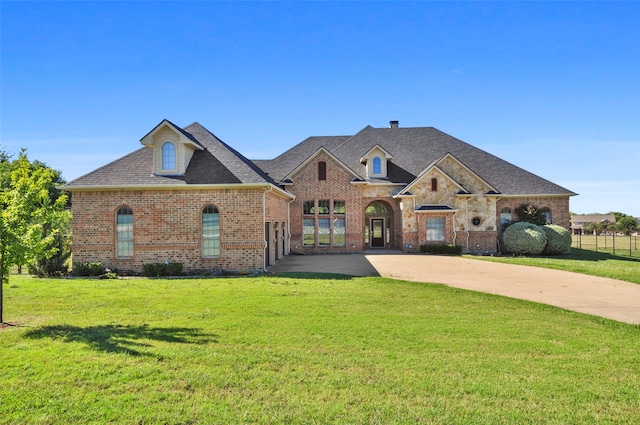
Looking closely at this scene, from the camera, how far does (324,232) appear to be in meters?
27.0

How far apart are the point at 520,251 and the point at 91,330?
25525mm

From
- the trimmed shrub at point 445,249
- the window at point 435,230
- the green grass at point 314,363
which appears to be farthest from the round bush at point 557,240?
the green grass at point 314,363

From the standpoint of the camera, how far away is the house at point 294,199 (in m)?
17.1

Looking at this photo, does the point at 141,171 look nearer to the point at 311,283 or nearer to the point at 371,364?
the point at 311,283

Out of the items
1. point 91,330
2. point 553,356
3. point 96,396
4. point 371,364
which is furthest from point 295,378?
point 91,330

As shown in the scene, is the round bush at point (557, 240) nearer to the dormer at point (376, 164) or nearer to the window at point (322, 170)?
the dormer at point (376, 164)

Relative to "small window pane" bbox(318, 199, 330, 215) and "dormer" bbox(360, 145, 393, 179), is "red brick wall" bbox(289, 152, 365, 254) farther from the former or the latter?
"dormer" bbox(360, 145, 393, 179)

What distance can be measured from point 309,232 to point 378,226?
20.5 feet

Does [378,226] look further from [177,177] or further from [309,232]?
[177,177]

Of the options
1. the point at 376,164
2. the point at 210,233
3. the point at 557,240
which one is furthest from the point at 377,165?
the point at 210,233

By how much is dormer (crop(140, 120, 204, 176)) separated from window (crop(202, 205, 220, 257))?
2627 mm

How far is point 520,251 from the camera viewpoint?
25.3 meters

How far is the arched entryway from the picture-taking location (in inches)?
1163

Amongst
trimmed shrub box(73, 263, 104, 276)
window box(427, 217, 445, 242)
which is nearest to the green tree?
window box(427, 217, 445, 242)
